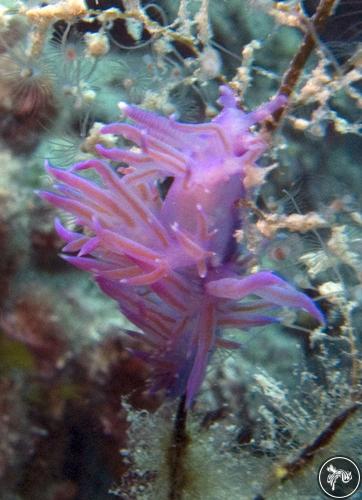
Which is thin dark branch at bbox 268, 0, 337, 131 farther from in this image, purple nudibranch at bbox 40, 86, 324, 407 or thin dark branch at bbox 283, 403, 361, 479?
thin dark branch at bbox 283, 403, 361, 479

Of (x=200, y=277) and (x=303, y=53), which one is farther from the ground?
(x=303, y=53)

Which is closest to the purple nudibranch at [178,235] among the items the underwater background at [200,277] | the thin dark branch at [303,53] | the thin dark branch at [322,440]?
the underwater background at [200,277]

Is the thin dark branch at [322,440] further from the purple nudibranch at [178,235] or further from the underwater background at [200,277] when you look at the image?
the purple nudibranch at [178,235]

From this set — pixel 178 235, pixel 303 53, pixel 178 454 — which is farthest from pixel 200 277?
pixel 303 53

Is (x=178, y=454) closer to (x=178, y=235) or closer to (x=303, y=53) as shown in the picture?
(x=178, y=235)

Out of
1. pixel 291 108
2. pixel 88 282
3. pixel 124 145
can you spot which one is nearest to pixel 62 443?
pixel 88 282

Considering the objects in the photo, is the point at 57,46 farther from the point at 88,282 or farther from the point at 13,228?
the point at 88,282

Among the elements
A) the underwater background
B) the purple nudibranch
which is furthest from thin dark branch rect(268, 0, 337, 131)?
the purple nudibranch
